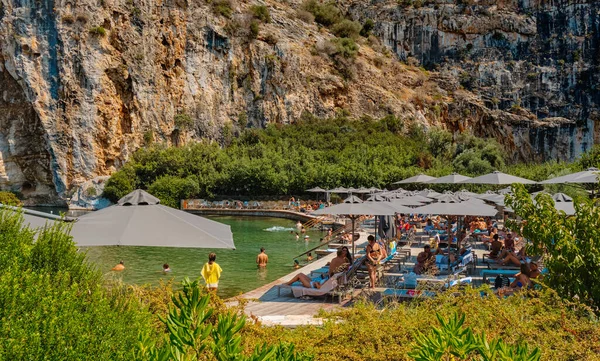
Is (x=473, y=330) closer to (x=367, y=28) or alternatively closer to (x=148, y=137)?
(x=148, y=137)

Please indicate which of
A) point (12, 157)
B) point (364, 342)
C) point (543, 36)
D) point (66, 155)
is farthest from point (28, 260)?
point (543, 36)

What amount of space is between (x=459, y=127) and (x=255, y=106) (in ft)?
76.8

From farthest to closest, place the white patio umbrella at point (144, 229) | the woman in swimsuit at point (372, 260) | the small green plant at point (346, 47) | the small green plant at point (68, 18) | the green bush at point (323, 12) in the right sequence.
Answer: the green bush at point (323, 12), the small green plant at point (346, 47), the small green plant at point (68, 18), the woman in swimsuit at point (372, 260), the white patio umbrella at point (144, 229)

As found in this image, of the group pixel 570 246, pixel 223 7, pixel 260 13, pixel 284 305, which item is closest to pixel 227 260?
pixel 284 305

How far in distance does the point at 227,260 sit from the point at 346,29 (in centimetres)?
4851

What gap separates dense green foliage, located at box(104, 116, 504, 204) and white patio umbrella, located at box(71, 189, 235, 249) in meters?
29.7

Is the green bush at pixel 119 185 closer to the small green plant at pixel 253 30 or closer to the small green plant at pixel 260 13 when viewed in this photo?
the small green plant at pixel 253 30

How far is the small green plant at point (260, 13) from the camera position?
175 feet

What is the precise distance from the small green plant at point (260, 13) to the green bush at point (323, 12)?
32.8 ft

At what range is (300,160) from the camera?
137 ft

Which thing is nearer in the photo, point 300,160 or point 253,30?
point 300,160

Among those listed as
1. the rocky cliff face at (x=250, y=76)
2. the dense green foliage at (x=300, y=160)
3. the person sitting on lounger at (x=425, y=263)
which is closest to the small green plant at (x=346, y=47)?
the rocky cliff face at (x=250, y=76)

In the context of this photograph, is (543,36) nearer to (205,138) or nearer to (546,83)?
(546,83)

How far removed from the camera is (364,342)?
4680mm
